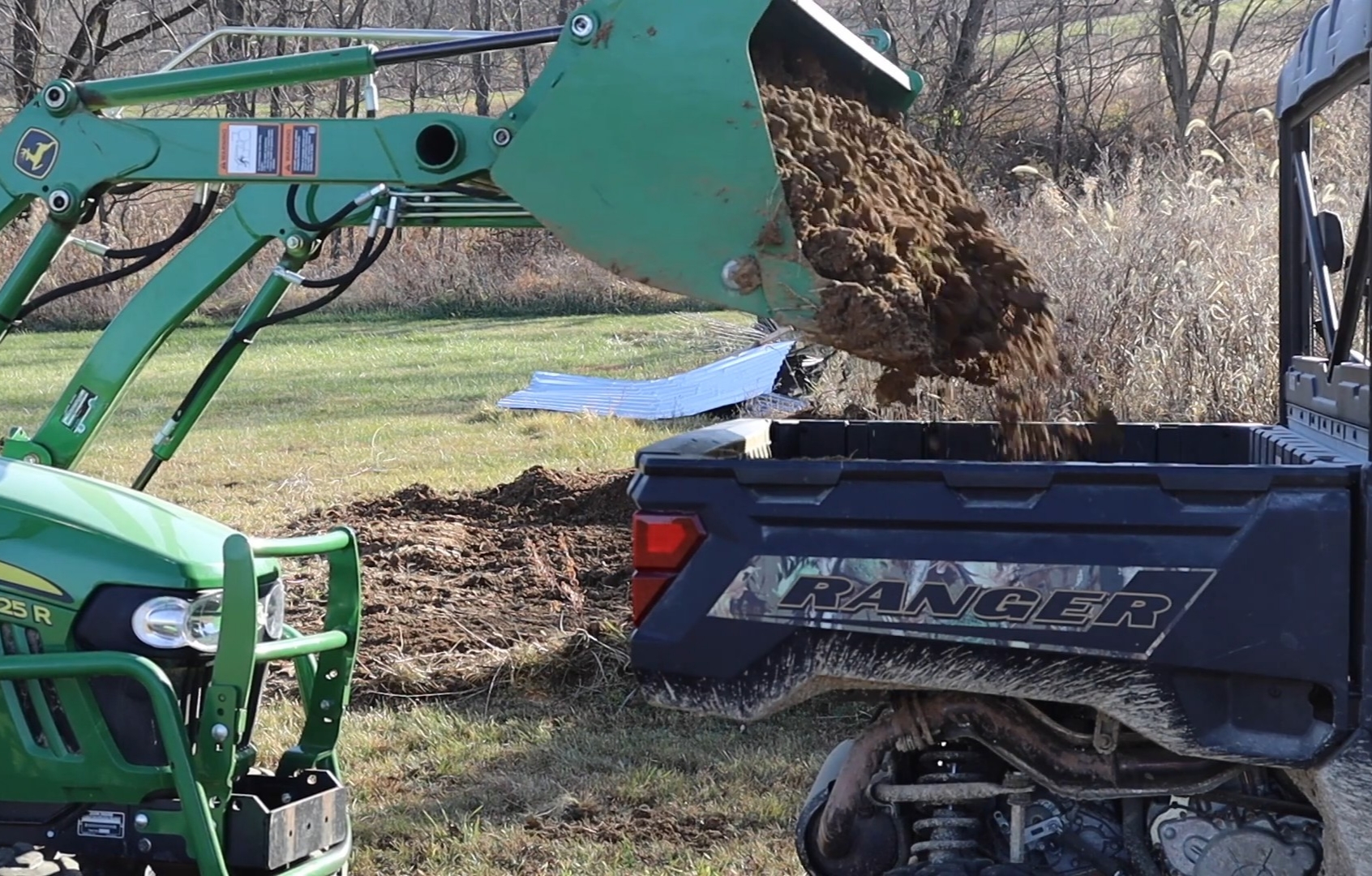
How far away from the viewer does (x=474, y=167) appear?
11.6 feet

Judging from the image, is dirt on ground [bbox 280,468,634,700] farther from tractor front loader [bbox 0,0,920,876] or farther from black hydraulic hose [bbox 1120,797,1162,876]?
black hydraulic hose [bbox 1120,797,1162,876]

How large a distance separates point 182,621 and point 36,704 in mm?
369

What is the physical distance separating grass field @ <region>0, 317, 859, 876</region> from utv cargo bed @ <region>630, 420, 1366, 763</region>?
165 centimetres

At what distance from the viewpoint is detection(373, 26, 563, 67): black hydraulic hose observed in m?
3.65

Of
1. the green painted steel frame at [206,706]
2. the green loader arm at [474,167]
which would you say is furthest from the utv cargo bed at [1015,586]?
the green painted steel frame at [206,706]

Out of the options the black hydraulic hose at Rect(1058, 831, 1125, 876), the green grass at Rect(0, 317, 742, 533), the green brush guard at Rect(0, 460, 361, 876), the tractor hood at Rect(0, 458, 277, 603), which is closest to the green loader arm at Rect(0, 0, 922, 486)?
the tractor hood at Rect(0, 458, 277, 603)

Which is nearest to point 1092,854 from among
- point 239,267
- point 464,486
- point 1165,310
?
point 239,267

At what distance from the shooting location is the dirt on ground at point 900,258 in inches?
131

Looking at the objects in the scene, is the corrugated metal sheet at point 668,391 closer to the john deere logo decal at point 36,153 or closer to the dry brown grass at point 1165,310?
the dry brown grass at point 1165,310

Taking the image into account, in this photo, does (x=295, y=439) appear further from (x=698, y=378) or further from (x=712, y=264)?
(x=712, y=264)

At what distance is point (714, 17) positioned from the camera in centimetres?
326

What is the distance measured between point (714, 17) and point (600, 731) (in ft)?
10.2

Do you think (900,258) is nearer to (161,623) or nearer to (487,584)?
(161,623)

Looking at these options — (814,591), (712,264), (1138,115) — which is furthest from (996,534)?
(1138,115)
